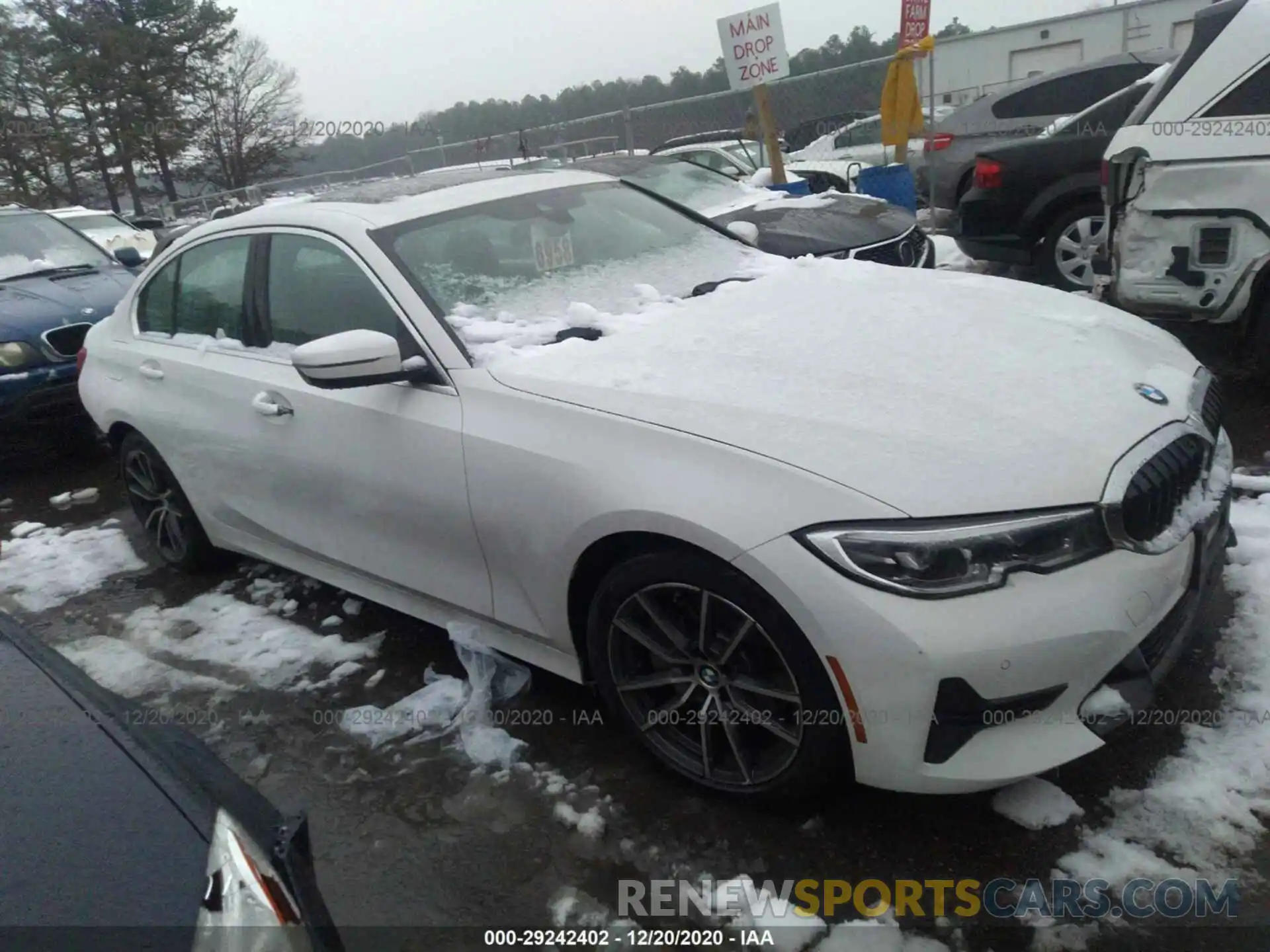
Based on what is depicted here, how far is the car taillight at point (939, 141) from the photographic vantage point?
9742mm

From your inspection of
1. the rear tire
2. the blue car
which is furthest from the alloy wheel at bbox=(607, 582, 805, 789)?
the blue car

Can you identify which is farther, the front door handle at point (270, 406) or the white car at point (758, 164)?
the white car at point (758, 164)

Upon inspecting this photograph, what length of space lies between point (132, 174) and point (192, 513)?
37.6m

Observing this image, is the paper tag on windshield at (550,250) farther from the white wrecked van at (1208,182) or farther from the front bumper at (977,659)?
the white wrecked van at (1208,182)

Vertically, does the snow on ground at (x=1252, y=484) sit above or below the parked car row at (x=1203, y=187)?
below

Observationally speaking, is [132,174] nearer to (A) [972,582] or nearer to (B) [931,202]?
(B) [931,202]

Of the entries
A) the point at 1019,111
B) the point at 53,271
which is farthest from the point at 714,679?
the point at 1019,111

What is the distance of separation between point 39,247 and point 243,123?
3319 centimetres

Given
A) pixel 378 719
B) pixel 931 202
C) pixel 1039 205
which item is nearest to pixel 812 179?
pixel 931 202

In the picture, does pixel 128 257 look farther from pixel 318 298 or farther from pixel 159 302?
pixel 318 298

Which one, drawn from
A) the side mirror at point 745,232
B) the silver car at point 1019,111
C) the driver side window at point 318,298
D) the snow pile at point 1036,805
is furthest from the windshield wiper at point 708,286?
the silver car at point 1019,111

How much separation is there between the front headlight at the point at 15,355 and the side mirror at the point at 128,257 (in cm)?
138

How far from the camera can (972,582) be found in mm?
2031
